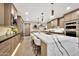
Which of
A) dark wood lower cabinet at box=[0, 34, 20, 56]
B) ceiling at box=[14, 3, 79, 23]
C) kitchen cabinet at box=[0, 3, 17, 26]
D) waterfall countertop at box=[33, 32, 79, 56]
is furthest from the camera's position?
ceiling at box=[14, 3, 79, 23]

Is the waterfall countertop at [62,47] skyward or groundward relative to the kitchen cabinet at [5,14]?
groundward

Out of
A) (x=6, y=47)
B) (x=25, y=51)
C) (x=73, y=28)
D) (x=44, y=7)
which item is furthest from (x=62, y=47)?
(x=44, y=7)

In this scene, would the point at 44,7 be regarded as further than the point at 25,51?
Yes

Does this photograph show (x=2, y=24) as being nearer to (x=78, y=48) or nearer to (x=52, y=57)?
(x=52, y=57)

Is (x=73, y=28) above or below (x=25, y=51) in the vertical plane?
above

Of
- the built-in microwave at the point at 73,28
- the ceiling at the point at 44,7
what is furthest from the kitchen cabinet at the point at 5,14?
the built-in microwave at the point at 73,28

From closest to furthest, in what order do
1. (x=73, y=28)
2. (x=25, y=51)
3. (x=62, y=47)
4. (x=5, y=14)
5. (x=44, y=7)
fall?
(x=62, y=47), (x=73, y=28), (x=5, y=14), (x=25, y=51), (x=44, y=7)

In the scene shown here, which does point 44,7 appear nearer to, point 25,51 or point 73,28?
point 73,28

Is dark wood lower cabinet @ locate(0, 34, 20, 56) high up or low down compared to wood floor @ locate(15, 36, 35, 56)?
up

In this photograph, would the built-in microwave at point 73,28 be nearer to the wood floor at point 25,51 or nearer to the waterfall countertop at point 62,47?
the wood floor at point 25,51

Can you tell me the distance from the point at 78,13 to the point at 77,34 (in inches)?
67.9

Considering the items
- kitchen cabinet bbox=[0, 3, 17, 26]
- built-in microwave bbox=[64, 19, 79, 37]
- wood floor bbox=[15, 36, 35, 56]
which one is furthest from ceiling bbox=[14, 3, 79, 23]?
wood floor bbox=[15, 36, 35, 56]

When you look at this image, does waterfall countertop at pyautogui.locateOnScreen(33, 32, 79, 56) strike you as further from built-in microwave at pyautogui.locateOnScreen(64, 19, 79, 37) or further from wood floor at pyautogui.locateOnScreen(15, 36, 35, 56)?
wood floor at pyautogui.locateOnScreen(15, 36, 35, 56)

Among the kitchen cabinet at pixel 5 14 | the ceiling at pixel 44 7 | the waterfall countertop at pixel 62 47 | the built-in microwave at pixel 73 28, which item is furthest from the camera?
the ceiling at pixel 44 7
